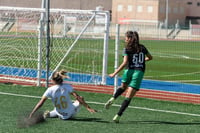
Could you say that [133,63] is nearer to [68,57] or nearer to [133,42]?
[133,42]

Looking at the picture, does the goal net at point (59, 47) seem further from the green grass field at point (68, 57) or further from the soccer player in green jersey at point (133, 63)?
the soccer player in green jersey at point (133, 63)

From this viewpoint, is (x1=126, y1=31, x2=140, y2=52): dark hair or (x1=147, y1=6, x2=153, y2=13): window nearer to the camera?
(x1=126, y1=31, x2=140, y2=52): dark hair

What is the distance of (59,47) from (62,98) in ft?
26.7

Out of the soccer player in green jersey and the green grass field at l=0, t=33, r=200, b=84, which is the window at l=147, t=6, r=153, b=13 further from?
the soccer player in green jersey

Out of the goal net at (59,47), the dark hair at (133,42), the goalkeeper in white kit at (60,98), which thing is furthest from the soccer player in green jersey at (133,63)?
the goal net at (59,47)

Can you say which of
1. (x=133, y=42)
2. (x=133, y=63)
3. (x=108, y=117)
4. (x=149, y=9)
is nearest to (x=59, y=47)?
(x=108, y=117)

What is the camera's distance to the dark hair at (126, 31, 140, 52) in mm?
11328

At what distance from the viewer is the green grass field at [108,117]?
34.8 ft

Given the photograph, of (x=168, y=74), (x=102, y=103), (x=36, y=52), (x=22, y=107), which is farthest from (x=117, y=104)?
(x=168, y=74)

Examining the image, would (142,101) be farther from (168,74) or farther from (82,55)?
(168,74)

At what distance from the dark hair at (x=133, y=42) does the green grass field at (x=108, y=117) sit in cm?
141

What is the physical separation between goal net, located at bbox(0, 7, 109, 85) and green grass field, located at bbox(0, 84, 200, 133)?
2637 millimetres

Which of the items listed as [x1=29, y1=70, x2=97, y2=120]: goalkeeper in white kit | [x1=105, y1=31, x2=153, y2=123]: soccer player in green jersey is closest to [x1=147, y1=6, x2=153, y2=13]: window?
[x1=105, y1=31, x2=153, y2=123]: soccer player in green jersey

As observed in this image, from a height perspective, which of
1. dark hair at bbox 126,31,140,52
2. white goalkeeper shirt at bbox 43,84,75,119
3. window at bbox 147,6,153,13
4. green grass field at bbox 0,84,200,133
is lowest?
green grass field at bbox 0,84,200,133
